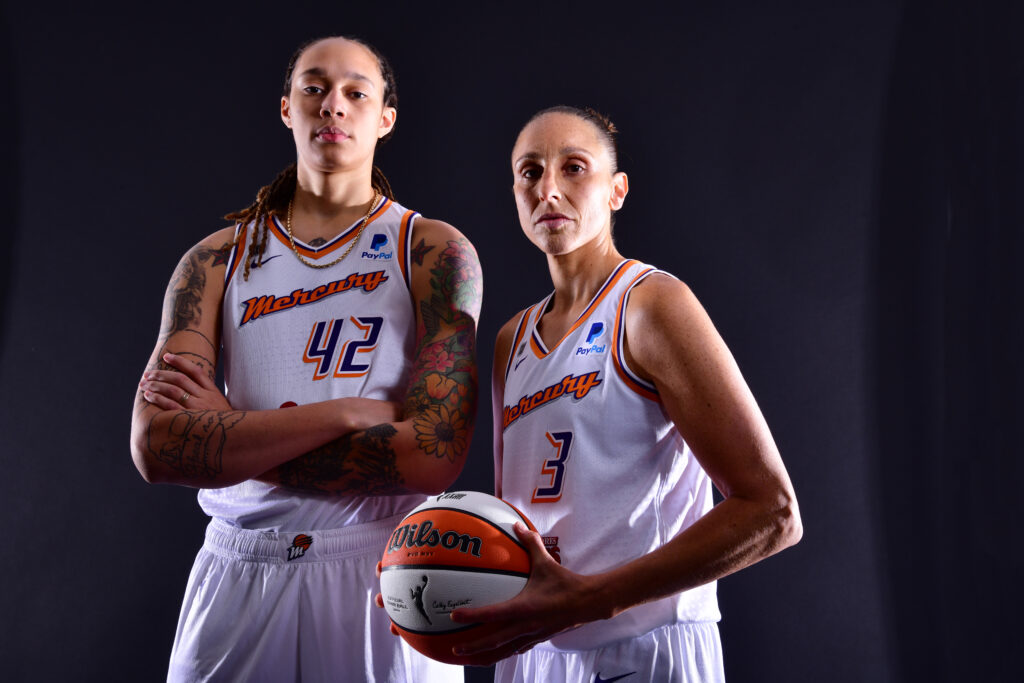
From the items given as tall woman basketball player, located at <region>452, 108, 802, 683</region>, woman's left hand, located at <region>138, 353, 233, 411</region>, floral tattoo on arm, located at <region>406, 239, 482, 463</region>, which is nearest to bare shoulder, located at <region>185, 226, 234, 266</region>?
woman's left hand, located at <region>138, 353, 233, 411</region>

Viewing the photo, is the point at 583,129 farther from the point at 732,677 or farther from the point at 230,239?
the point at 732,677

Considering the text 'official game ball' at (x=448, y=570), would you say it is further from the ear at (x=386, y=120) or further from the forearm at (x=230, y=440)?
the ear at (x=386, y=120)

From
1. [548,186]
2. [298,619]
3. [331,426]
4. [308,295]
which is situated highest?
[548,186]

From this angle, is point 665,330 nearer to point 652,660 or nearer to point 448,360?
point 448,360

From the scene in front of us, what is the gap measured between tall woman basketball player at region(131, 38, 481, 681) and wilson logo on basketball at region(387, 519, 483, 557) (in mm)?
149

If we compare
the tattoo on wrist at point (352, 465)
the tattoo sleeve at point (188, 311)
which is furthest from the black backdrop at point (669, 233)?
the tattoo on wrist at point (352, 465)

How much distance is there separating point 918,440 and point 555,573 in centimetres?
234

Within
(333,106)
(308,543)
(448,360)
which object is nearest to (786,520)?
(448,360)

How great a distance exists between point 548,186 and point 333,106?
0.58 metres

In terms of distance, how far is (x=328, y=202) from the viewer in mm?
2082

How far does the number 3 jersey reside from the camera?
162cm

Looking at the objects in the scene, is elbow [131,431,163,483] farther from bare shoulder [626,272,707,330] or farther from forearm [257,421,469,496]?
bare shoulder [626,272,707,330]

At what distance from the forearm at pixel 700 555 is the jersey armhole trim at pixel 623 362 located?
0.94 feet

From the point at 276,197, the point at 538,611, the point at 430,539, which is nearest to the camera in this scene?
the point at 538,611
